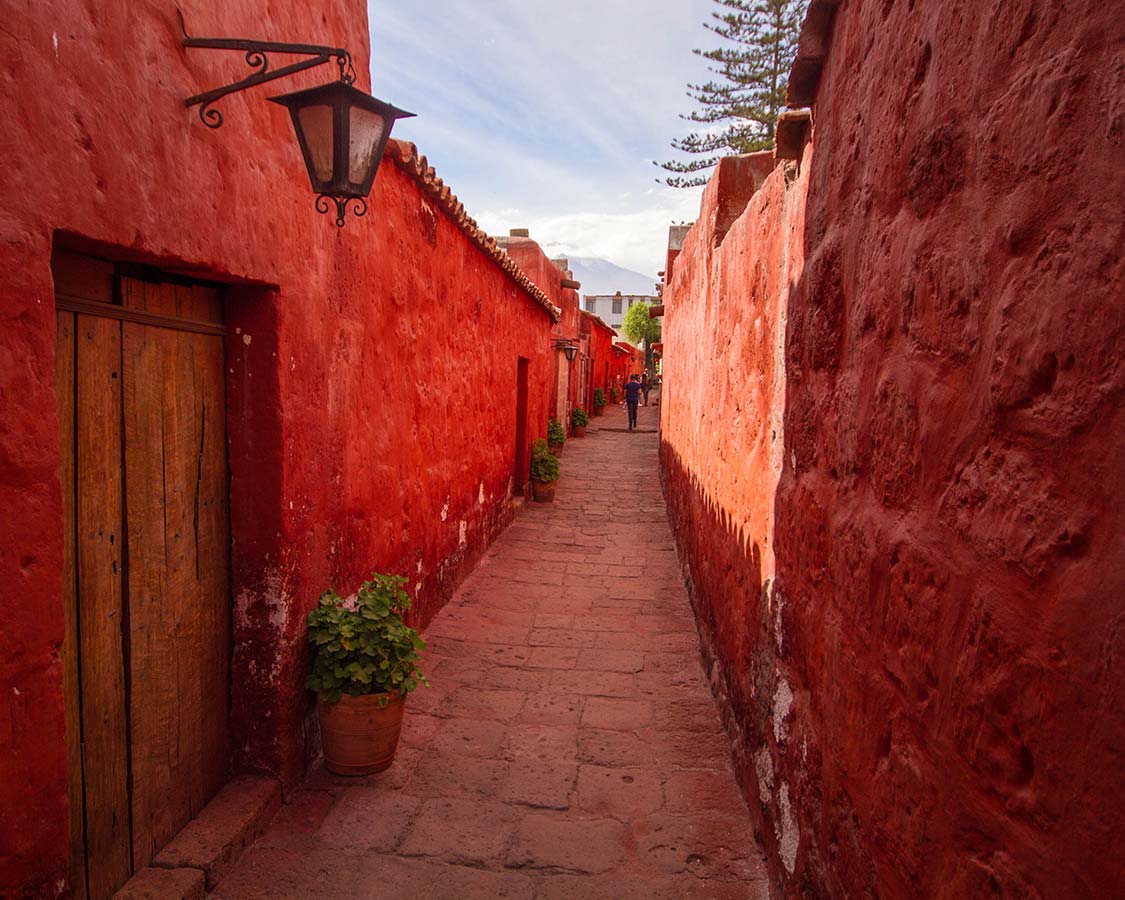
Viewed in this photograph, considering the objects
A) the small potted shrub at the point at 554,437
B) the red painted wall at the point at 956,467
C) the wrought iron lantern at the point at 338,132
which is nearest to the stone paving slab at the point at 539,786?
the red painted wall at the point at 956,467

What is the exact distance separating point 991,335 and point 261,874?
127 inches

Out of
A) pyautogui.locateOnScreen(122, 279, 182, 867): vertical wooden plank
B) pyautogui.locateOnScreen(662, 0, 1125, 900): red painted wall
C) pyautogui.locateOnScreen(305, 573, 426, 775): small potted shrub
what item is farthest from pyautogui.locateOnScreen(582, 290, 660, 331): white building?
pyautogui.locateOnScreen(662, 0, 1125, 900): red painted wall

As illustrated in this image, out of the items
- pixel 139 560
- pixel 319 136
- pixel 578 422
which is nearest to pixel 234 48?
pixel 319 136

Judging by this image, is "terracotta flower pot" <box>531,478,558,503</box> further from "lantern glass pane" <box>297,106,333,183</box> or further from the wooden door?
"lantern glass pane" <box>297,106,333,183</box>

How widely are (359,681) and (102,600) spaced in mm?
1350

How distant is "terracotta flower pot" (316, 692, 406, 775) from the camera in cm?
363

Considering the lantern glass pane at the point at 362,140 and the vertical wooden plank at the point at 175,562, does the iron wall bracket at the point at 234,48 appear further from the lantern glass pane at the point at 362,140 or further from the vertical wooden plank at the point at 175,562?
the vertical wooden plank at the point at 175,562

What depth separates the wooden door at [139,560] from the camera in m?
2.45

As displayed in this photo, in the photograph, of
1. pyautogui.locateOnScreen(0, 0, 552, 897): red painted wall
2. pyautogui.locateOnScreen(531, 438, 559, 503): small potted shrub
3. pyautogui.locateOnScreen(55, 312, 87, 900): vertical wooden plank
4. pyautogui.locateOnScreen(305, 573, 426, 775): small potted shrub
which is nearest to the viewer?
pyautogui.locateOnScreen(0, 0, 552, 897): red painted wall

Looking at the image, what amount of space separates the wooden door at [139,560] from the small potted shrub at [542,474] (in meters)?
7.75

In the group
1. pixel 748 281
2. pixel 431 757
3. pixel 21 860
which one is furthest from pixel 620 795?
pixel 748 281

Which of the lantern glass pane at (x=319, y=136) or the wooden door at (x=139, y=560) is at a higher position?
the lantern glass pane at (x=319, y=136)

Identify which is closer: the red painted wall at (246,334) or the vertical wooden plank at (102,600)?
the red painted wall at (246,334)

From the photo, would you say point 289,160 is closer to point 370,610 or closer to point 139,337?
point 139,337
